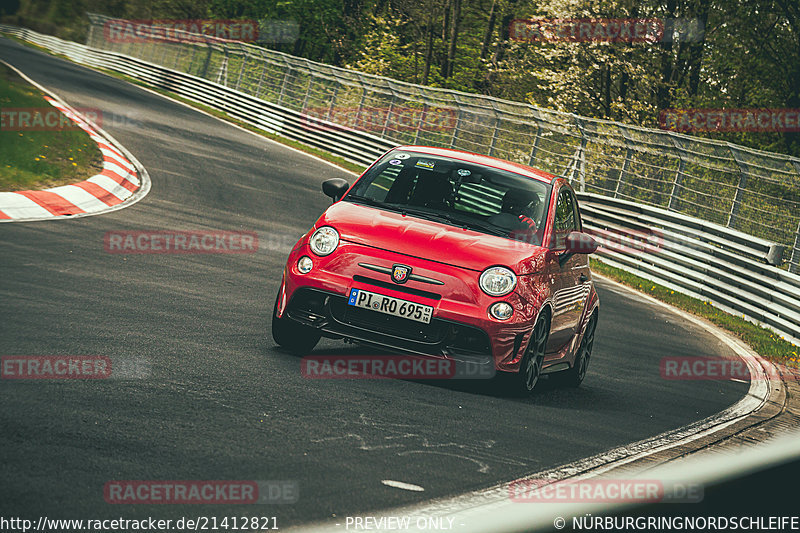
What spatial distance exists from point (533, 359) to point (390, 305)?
124 centimetres

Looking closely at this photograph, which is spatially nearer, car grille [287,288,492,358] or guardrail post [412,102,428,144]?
car grille [287,288,492,358]

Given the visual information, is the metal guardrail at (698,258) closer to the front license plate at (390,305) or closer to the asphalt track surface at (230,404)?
the asphalt track surface at (230,404)

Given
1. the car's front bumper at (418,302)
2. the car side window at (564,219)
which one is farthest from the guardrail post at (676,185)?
the car's front bumper at (418,302)

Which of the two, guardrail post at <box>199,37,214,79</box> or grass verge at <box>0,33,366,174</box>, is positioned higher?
guardrail post at <box>199,37,214,79</box>

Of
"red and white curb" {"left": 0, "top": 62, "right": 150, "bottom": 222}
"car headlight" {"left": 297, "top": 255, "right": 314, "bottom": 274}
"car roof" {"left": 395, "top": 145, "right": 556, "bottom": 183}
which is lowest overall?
"red and white curb" {"left": 0, "top": 62, "right": 150, "bottom": 222}

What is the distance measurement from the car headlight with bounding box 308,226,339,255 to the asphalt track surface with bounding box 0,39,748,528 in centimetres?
81

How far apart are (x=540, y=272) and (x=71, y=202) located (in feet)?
25.1

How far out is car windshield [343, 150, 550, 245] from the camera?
26.4 feet

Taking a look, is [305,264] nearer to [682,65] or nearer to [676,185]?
[676,185]

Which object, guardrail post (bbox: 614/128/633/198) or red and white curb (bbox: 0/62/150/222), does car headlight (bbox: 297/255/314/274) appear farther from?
guardrail post (bbox: 614/128/633/198)

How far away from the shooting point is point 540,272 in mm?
7773

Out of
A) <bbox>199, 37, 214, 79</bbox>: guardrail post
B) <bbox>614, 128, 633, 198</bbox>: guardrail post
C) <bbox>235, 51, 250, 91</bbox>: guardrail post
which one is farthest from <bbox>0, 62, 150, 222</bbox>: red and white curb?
<bbox>199, 37, 214, 79</bbox>: guardrail post

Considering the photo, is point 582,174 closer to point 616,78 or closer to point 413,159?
point 616,78

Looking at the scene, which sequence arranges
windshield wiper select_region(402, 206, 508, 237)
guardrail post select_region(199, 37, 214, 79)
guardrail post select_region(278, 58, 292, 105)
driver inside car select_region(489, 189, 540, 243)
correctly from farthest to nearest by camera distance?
1. guardrail post select_region(199, 37, 214, 79)
2. guardrail post select_region(278, 58, 292, 105)
3. driver inside car select_region(489, 189, 540, 243)
4. windshield wiper select_region(402, 206, 508, 237)
